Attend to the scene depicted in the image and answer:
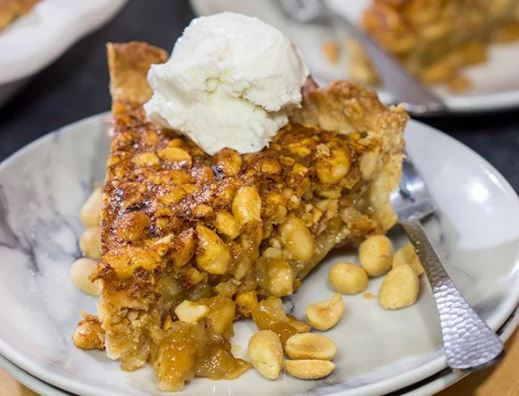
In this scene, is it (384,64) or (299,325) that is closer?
(299,325)

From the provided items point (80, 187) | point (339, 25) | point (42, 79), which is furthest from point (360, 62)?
point (80, 187)

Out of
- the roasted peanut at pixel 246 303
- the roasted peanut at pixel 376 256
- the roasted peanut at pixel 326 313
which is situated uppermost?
the roasted peanut at pixel 246 303

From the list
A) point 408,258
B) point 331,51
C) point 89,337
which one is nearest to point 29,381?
point 89,337

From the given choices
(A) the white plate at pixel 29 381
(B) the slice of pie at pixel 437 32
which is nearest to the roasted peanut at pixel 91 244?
(A) the white plate at pixel 29 381

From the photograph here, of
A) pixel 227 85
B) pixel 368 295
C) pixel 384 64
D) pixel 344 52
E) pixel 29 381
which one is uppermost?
pixel 227 85

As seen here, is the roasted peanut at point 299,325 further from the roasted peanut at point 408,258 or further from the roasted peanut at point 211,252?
the roasted peanut at point 408,258

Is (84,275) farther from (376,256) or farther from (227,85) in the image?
(376,256)

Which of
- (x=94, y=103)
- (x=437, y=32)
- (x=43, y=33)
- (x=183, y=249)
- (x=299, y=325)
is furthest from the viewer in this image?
(x=437, y=32)

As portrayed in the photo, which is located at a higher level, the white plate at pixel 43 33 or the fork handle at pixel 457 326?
the white plate at pixel 43 33
